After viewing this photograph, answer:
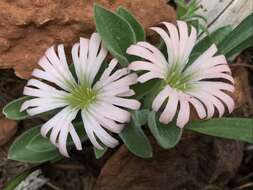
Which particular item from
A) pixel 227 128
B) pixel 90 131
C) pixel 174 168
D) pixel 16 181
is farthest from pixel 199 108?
pixel 16 181

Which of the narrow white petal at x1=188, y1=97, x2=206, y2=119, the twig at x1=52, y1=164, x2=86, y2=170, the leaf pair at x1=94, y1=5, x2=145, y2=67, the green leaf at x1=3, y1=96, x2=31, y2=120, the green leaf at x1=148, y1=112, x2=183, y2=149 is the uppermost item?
the narrow white petal at x1=188, y1=97, x2=206, y2=119

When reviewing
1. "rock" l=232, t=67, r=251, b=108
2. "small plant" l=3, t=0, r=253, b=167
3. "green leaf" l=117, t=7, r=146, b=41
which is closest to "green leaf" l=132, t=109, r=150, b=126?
"small plant" l=3, t=0, r=253, b=167

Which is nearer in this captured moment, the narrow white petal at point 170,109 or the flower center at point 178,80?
the narrow white petal at point 170,109

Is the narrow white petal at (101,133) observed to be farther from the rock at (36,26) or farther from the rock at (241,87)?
the rock at (241,87)

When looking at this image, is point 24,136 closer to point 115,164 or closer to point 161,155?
point 115,164

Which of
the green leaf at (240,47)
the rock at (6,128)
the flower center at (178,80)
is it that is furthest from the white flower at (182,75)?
the rock at (6,128)

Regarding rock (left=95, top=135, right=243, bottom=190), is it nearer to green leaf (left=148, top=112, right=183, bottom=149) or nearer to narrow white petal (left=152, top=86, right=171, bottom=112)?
green leaf (left=148, top=112, right=183, bottom=149)

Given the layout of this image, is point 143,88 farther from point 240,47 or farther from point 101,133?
point 240,47
